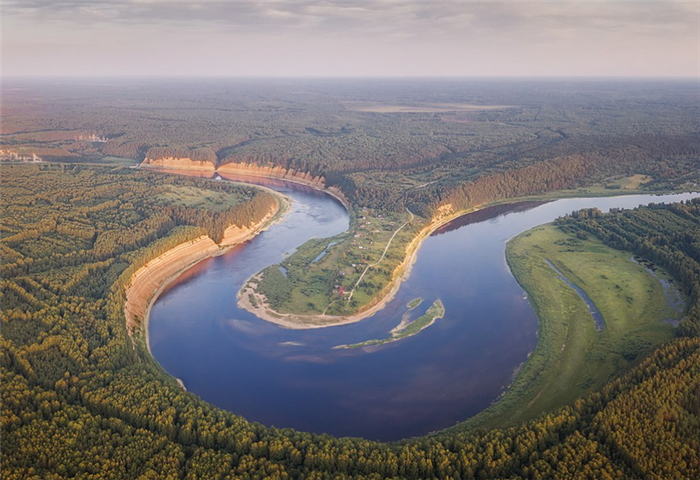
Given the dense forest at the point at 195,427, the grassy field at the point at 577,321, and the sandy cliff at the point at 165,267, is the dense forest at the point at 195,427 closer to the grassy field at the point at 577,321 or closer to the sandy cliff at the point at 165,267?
the sandy cliff at the point at 165,267

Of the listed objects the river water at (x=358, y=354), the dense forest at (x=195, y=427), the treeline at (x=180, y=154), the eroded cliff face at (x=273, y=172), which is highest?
the treeline at (x=180, y=154)

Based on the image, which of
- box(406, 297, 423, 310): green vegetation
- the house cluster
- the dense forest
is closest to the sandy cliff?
the dense forest

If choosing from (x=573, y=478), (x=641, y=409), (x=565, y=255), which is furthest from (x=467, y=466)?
(x=565, y=255)

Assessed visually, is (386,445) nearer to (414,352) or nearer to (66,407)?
(414,352)

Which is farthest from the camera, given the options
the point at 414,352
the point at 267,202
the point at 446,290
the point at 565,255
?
the point at 267,202

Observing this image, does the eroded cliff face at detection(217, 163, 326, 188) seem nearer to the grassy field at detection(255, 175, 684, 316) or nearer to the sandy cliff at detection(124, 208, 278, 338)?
the sandy cliff at detection(124, 208, 278, 338)

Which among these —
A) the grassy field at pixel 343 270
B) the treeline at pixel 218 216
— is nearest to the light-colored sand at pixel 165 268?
the treeline at pixel 218 216
